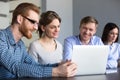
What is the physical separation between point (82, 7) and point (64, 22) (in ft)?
1.29

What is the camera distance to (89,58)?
6.05 ft

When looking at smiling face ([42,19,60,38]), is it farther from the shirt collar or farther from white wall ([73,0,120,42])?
white wall ([73,0,120,42])

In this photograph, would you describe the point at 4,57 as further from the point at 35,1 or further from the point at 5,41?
the point at 35,1

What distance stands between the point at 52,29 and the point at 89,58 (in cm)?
66

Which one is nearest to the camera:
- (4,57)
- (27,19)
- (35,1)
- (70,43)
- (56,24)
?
(4,57)

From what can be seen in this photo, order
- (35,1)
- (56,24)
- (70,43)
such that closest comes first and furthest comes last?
(56,24) < (70,43) < (35,1)

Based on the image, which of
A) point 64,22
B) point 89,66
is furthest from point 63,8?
point 89,66

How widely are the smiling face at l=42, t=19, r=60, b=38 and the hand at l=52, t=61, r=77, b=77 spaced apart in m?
0.69

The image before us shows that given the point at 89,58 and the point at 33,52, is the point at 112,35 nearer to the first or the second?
the point at 33,52

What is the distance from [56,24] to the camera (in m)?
2.38

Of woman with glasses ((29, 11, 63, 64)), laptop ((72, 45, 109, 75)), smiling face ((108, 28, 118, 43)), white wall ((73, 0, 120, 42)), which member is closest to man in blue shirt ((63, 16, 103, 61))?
woman with glasses ((29, 11, 63, 64))

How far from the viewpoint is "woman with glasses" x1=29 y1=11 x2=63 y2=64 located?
7.68 ft

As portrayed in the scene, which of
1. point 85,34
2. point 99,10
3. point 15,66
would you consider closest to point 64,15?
point 99,10

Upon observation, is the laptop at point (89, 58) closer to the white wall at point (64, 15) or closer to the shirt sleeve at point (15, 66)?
the shirt sleeve at point (15, 66)
